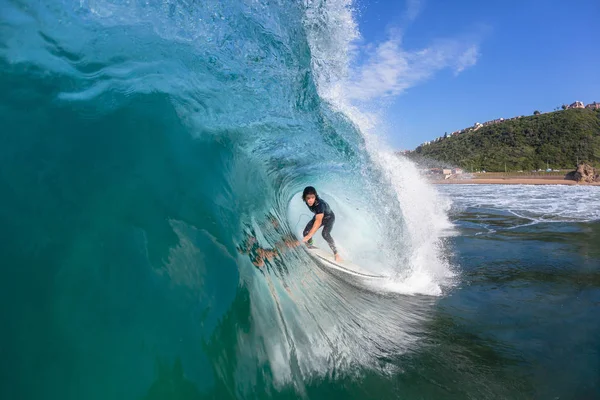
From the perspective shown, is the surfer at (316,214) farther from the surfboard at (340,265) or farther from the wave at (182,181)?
the wave at (182,181)

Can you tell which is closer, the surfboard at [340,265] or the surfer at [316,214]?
the surfer at [316,214]

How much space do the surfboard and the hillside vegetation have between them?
263ft

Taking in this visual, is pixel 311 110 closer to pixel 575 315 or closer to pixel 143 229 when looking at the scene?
pixel 143 229

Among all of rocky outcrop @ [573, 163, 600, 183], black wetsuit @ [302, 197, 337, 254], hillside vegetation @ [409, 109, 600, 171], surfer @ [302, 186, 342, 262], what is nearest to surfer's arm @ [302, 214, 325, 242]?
surfer @ [302, 186, 342, 262]

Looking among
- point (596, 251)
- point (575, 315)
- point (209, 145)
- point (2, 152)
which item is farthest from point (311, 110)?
point (596, 251)

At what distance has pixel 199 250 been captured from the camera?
316 cm

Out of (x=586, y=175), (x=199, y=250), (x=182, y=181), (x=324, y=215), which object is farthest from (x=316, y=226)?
(x=586, y=175)

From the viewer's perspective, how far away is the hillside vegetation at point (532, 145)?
73762 mm

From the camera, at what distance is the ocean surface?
2.20 metres

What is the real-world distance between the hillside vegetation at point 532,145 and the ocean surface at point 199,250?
268ft

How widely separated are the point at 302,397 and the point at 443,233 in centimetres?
1054

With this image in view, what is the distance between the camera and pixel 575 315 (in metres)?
4.94

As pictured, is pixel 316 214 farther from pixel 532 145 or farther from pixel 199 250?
pixel 532 145

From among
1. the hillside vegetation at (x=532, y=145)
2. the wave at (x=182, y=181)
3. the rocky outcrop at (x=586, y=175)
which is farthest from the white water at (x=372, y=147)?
the hillside vegetation at (x=532, y=145)
